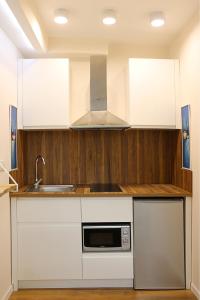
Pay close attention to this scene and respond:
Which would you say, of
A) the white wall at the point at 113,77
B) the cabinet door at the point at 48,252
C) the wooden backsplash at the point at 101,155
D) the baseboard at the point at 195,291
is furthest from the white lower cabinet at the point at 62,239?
the white wall at the point at 113,77

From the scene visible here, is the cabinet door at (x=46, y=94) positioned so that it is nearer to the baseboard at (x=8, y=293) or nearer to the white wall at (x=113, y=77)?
the white wall at (x=113, y=77)

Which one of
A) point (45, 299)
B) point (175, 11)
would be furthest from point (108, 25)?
point (45, 299)

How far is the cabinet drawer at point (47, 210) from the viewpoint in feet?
9.27

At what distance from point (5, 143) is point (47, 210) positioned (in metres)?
0.76

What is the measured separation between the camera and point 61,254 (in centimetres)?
283

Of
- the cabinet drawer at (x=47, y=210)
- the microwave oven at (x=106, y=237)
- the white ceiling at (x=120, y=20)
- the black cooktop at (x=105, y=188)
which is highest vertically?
the white ceiling at (x=120, y=20)

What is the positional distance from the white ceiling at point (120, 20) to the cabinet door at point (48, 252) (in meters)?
1.98

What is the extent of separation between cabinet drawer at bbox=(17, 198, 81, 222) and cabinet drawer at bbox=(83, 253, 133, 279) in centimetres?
44

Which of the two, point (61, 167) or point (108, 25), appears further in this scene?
point (61, 167)

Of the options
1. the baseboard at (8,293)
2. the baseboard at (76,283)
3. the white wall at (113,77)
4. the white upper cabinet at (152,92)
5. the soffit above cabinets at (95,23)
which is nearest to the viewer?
the soffit above cabinets at (95,23)

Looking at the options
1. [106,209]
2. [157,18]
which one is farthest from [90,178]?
[157,18]

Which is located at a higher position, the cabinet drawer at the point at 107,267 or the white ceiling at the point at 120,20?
the white ceiling at the point at 120,20

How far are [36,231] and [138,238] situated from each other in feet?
3.25

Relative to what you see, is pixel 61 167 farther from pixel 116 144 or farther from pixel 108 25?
pixel 108 25
